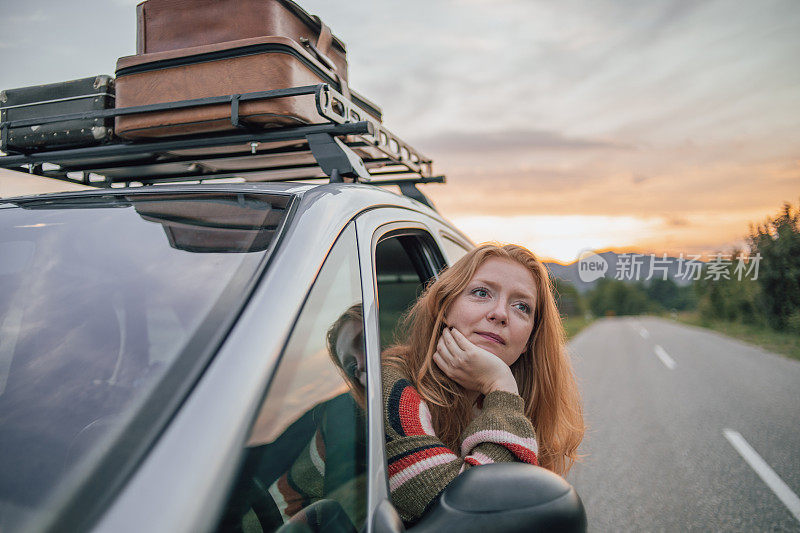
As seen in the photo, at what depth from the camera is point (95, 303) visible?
1.01 m

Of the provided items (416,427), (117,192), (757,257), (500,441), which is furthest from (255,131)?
(757,257)

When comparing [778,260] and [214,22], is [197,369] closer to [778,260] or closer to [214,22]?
[214,22]

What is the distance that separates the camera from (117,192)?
1.36 metres

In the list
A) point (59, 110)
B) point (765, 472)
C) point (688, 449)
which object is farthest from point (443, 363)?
point (688, 449)

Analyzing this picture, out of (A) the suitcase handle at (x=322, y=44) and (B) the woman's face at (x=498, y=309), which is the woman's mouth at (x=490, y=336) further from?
(A) the suitcase handle at (x=322, y=44)

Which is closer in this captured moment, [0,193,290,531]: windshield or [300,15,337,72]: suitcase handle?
[0,193,290,531]: windshield

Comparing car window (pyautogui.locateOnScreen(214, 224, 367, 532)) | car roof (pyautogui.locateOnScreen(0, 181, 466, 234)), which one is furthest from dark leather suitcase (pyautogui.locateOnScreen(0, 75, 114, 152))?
car window (pyautogui.locateOnScreen(214, 224, 367, 532))

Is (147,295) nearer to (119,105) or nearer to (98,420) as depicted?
(98,420)

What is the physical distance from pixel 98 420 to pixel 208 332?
0.19m

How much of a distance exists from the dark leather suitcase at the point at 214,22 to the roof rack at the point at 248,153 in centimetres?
33

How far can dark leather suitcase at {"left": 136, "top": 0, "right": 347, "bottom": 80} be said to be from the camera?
1.80 m

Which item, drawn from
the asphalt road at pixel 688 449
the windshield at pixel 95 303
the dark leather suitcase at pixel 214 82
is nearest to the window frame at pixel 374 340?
the windshield at pixel 95 303

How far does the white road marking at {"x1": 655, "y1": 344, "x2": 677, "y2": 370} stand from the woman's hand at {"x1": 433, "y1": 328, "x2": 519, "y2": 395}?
1201 cm

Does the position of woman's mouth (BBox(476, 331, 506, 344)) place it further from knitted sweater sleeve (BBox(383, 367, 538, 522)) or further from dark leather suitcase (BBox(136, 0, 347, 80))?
dark leather suitcase (BBox(136, 0, 347, 80))
